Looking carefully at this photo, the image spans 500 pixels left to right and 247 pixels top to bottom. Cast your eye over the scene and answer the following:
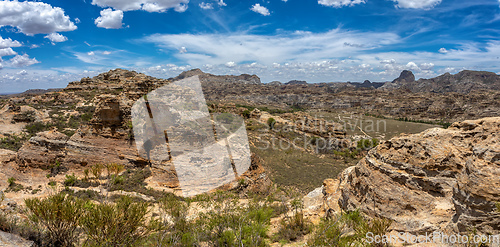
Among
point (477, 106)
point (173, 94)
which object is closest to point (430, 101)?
point (477, 106)

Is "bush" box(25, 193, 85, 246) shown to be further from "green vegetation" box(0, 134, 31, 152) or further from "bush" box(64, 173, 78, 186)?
"green vegetation" box(0, 134, 31, 152)

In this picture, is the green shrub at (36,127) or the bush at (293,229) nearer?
the bush at (293,229)

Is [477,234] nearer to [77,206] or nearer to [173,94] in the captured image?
[77,206]

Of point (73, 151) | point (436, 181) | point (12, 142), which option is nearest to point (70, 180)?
point (73, 151)

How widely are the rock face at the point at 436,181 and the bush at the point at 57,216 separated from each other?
909cm

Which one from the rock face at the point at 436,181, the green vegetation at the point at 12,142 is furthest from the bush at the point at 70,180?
the rock face at the point at 436,181

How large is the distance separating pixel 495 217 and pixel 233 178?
42.3 ft

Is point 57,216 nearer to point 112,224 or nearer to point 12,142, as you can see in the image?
point 112,224

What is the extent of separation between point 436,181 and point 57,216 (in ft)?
37.0

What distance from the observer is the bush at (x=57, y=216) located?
22.0 ft

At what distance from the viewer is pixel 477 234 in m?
4.88

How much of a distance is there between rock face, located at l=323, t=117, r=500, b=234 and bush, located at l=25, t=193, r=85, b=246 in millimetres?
9085

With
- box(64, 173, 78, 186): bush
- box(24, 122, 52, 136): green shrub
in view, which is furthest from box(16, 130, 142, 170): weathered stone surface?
box(24, 122, 52, 136): green shrub

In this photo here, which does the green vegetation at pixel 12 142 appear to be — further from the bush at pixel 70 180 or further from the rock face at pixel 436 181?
the rock face at pixel 436 181
